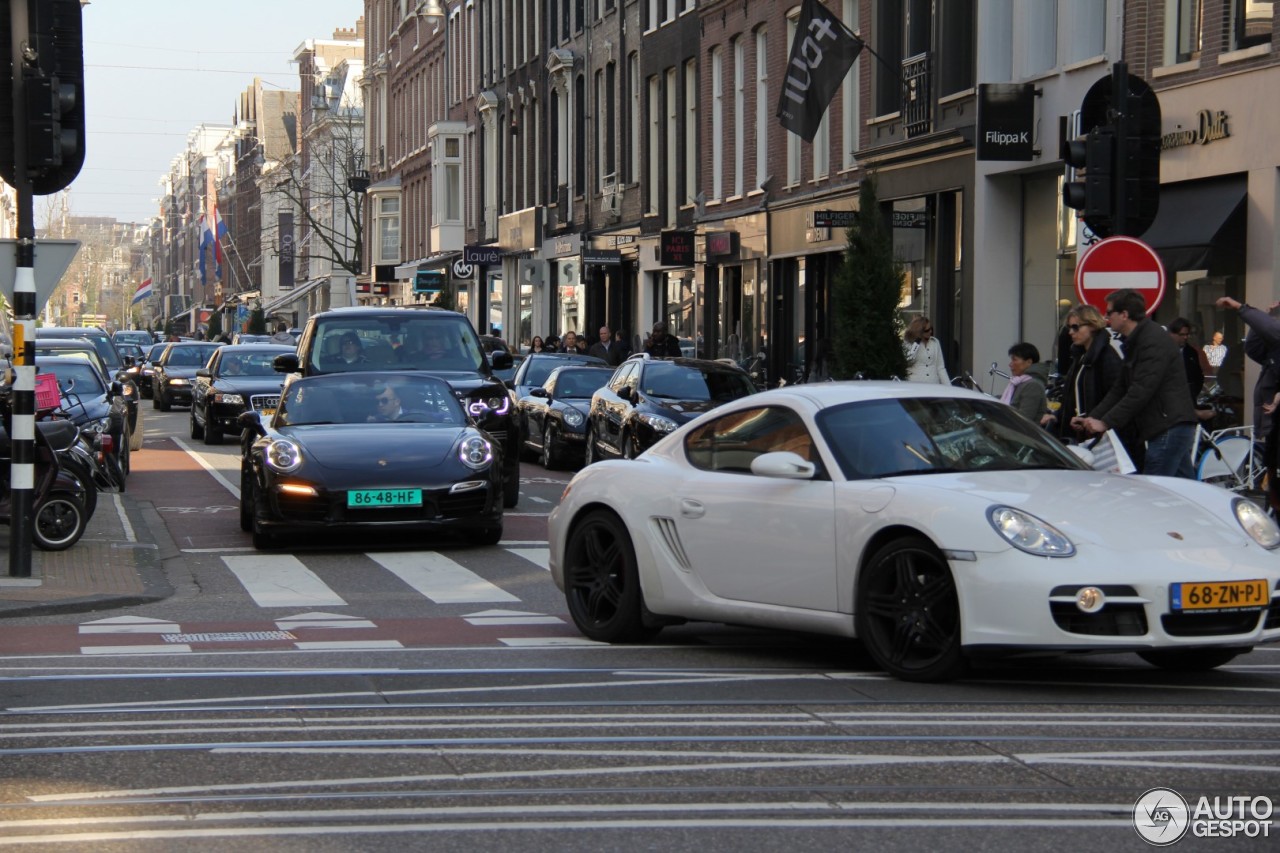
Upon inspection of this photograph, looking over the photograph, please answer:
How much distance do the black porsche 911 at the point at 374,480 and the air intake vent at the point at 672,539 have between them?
17.3 ft

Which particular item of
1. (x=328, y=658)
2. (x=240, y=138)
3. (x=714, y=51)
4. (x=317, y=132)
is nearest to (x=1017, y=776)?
(x=328, y=658)

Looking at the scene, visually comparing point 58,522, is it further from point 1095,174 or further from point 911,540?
point 911,540

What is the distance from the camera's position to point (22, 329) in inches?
Answer: 495

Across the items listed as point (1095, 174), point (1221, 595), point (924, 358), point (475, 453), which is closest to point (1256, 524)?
point (1221, 595)

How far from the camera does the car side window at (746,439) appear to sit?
9.21 meters

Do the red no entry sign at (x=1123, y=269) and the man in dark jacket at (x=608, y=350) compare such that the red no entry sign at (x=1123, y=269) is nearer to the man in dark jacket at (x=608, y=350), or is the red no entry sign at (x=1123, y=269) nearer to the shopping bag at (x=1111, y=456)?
the shopping bag at (x=1111, y=456)

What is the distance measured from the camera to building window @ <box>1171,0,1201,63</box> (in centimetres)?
2178

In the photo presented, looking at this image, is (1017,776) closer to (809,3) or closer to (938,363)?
(938,363)

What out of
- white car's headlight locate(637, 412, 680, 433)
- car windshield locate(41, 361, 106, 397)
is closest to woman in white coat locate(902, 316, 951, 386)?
white car's headlight locate(637, 412, 680, 433)

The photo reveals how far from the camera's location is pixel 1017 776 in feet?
20.7

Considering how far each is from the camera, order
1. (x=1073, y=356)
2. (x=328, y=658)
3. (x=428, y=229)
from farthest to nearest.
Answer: (x=428, y=229)
(x=1073, y=356)
(x=328, y=658)

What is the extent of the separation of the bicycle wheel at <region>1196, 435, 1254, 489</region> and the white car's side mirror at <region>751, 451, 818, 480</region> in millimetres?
9904

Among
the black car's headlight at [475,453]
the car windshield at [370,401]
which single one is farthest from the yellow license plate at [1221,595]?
the car windshield at [370,401]

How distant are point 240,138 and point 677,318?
117146mm
